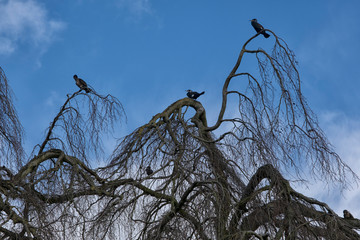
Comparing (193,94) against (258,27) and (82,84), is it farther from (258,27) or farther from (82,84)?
(82,84)

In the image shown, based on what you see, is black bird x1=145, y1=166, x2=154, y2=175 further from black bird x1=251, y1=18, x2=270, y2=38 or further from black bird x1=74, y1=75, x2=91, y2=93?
black bird x1=251, y1=18, x2=270, y2=38

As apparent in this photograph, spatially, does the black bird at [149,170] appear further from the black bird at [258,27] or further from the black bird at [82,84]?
the black bird at [258,27]

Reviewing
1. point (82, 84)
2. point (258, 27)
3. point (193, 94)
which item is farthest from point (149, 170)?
point (258, 27)

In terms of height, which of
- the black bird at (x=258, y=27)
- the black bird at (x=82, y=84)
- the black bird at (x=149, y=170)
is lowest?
the black bird at (x=149, y=170)

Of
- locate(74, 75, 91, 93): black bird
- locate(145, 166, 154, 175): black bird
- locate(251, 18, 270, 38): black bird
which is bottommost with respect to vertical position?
locate(145, 166, 154, 175): black bird

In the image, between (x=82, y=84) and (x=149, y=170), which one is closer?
(x=149, y=170)

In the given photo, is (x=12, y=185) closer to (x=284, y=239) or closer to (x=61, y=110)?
(x=61, y=110)

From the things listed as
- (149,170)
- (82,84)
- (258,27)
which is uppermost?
(258,27)

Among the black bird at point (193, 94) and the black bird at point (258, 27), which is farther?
the black bird at point (193, 94)

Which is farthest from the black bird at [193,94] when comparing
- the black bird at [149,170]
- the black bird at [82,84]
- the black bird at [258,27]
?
the black bird at [149,170]

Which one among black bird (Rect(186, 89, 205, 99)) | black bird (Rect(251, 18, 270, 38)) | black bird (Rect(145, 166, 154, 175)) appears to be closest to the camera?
black bird (Rect(145, 166, 154, 175))

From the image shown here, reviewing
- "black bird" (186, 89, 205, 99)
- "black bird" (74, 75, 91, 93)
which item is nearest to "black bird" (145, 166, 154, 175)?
"black bird" (74, 75, 91, 93)

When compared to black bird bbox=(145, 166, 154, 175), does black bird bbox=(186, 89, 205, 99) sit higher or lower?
higher

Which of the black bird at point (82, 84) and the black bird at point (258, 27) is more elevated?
the black bird at point (258, 27)
